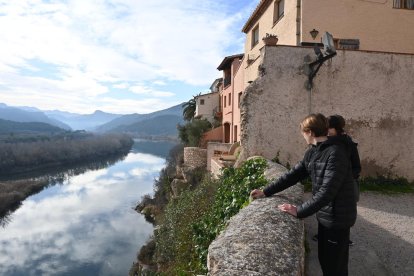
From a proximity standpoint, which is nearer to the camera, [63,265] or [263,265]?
[263,265]

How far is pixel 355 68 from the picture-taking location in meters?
9.33

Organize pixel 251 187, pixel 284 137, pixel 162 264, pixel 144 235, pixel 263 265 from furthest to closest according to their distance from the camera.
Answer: pixel 144 235 → pixel 162 264 → pixel 284 137 → pixel 251 187 → pixel 263 265

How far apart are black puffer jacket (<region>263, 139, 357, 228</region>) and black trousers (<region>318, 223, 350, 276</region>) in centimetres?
10

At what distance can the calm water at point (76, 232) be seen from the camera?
91.2 ft

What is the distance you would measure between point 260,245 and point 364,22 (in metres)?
12.9

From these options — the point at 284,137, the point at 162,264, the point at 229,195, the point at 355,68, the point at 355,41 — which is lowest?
the point at 162,264

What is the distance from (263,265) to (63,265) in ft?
95.4

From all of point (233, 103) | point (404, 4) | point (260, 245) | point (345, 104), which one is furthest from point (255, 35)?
point (260, 245)

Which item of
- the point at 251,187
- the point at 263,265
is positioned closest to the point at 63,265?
the point at 251,187

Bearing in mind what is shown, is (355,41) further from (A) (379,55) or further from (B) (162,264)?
(B) (162,264)

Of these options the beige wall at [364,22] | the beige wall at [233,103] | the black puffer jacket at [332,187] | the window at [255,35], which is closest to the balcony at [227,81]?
the beige wall at [233,103]

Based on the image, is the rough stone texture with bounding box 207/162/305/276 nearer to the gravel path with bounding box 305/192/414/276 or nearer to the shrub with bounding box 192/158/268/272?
the gravel path with bounding box 305/192/414/276

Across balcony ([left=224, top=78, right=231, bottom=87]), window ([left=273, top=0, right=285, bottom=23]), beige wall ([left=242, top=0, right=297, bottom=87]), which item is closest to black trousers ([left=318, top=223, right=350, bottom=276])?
beige wall ([left=242, top=0, right=297, bottom=87])

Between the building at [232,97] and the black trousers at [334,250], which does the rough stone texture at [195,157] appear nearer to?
the building at [232,97]
